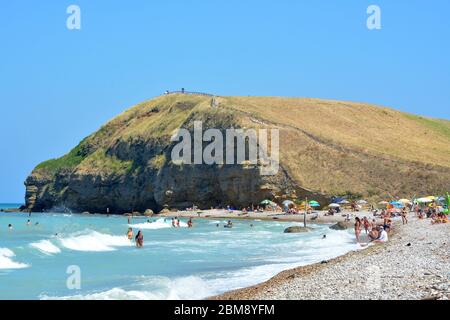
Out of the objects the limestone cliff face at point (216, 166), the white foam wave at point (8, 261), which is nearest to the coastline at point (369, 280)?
the white foam wave at point (8, 261)

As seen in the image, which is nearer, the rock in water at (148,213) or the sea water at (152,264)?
the sea water at (152,264)

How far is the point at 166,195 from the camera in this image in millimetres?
88938

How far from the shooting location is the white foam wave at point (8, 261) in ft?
86.4

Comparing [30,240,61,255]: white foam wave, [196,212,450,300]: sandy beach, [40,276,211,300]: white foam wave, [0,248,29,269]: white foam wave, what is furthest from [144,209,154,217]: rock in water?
[40,276,211,300]: white foam wave

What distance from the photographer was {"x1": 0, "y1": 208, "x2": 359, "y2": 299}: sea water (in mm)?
18875

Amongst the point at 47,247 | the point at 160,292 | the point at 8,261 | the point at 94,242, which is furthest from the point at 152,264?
the point at 94,242

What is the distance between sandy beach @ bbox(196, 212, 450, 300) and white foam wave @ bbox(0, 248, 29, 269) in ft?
39.7

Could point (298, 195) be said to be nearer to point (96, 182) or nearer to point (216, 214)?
point (216, 214)

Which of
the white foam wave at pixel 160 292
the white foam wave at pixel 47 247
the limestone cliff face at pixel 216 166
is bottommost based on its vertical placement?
the white foam wave at pixel 47 247

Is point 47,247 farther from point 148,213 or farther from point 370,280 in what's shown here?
point 148,213

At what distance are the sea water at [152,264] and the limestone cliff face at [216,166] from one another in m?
37.0

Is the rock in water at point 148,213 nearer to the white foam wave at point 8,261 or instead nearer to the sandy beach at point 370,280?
the white foam wave at point 8,261
